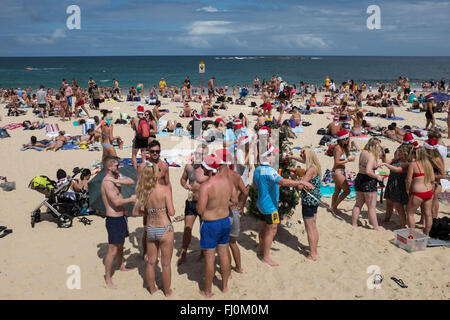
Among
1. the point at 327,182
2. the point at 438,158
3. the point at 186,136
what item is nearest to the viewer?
the point at 438,158

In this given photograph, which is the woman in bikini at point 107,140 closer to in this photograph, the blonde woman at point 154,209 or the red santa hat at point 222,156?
the blonde woman at point 154,209

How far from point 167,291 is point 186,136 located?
9.12 m

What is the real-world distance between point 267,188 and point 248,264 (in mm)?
1258

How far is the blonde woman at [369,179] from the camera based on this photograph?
5418 mm

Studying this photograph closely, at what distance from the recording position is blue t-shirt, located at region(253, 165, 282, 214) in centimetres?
446

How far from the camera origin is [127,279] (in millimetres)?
4523

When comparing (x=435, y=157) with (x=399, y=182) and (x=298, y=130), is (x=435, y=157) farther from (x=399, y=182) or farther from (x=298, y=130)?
(x=298, y=130)

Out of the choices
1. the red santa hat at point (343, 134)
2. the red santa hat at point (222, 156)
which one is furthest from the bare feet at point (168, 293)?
the red santa hat at point (343, 134)

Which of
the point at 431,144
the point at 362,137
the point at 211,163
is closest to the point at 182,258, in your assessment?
the point at 211,163

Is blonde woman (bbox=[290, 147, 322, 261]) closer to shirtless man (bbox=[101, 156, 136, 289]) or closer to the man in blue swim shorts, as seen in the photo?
the man in blue swim shorts

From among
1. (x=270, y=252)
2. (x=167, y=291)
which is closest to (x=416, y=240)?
(x=270, y=252)

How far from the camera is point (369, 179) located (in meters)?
5.55
